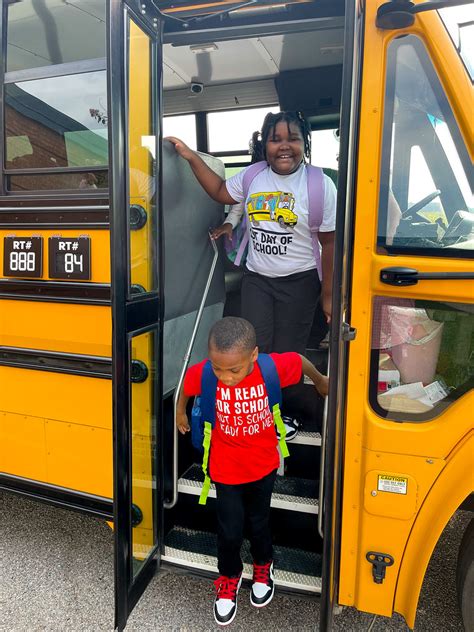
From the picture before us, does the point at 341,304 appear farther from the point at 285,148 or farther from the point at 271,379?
the point at 285,148

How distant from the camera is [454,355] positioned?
1453 mm

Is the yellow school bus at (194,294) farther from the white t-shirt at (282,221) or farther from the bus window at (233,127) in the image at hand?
the bus window at (233,127)

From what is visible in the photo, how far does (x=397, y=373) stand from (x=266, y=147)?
1158mm

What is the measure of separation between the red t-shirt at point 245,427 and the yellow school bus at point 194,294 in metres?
0.21

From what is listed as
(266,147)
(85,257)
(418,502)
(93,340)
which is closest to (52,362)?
(93,340)

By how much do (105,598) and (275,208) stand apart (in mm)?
1822

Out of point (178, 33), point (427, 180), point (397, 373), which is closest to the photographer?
point (427, 180)

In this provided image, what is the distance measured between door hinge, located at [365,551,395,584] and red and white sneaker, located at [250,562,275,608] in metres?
0.44

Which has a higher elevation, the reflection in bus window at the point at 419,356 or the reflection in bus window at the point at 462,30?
the reflection in bus window at the point at 462,30

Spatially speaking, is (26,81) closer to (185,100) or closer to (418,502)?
(185,100)

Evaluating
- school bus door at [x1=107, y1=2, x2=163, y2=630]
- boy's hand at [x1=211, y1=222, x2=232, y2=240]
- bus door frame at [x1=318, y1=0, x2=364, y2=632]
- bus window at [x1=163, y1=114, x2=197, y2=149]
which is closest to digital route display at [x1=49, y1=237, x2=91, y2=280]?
school bus door at [x1=107, y1=2, x2=163, y2=630]

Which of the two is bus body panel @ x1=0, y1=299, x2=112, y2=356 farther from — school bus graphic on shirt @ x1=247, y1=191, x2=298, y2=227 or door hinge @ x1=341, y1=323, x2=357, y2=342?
door hinge @ x1=341, y1=323, x2=357, y2=342

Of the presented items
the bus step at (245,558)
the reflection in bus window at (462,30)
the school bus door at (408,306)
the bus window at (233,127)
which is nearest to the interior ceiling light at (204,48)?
the bus window at (233,127)

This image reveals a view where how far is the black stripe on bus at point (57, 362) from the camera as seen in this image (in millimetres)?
1976
